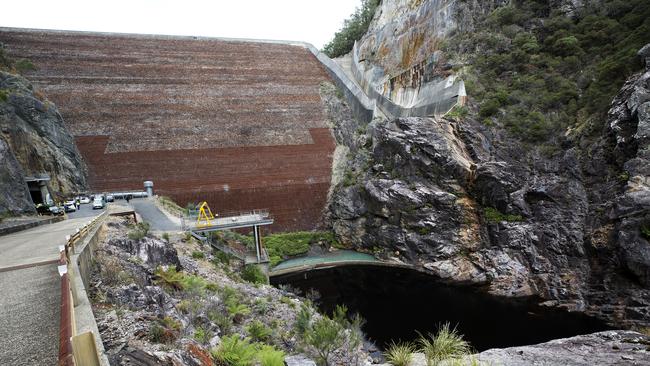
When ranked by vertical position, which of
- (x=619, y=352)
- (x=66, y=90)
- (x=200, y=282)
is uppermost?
(x=66, y=90)

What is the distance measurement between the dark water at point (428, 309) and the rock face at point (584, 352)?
9.13 feet

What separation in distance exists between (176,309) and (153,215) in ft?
37.5

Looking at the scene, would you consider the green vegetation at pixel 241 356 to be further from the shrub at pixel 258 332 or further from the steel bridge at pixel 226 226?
the steel bridge at pixel 226 226

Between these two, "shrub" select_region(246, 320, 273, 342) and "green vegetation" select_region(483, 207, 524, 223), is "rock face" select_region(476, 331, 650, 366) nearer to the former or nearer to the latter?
"shrub" select_region(246, 320, 273, 342)

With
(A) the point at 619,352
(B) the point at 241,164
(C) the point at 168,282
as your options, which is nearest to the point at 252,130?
(B) the point at 241,164

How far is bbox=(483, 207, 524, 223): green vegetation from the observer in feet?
60.1

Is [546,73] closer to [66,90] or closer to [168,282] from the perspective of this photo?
[168,282]

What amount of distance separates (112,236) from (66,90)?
21.0m

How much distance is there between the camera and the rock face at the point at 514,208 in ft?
47.4

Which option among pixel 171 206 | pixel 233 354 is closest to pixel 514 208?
pixel 233 354

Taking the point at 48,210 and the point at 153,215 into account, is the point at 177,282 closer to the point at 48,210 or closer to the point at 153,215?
the point at 153,215

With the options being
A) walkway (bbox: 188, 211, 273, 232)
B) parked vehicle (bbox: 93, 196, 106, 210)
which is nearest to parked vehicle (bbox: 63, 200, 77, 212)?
parked vehicle (bbox: 93, 196, 106, 210)

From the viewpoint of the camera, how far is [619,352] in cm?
862

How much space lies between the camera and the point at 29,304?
5.29 metres
